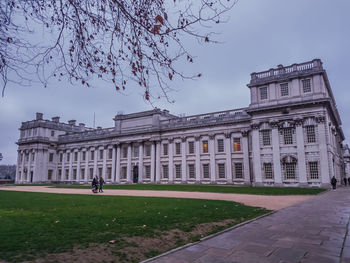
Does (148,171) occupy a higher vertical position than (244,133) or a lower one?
lower

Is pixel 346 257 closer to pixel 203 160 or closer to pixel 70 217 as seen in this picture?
pixel 70 217

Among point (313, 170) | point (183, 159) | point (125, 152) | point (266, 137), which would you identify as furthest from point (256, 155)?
point (125, 152)

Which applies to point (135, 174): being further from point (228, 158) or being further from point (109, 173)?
point (228, 158)

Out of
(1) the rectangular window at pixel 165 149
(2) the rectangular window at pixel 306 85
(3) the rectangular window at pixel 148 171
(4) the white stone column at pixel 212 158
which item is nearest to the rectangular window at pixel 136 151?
(3) the rectangular window at pixel 148 171

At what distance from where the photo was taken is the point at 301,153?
31141mm

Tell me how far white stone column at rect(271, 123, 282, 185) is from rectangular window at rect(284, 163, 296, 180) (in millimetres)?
859

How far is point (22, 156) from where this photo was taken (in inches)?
2458

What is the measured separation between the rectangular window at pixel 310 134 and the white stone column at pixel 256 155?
6.10m

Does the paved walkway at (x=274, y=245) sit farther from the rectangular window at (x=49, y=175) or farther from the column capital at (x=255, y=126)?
the rectangular window at (x=49, y=175)

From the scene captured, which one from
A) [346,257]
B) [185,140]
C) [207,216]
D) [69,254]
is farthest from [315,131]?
[69,254]

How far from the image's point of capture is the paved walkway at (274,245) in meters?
4.89

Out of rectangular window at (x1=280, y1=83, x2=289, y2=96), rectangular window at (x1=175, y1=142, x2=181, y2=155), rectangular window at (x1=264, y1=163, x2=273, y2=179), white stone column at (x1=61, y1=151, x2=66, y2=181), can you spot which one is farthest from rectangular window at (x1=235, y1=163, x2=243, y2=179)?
white stone column at (x1=61, y1=151, x2=66, y2=181)

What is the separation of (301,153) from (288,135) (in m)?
2.94

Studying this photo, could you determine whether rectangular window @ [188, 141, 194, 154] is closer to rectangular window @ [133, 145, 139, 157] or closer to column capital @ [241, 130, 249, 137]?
column capital @ [241, 130, 249, 137]
